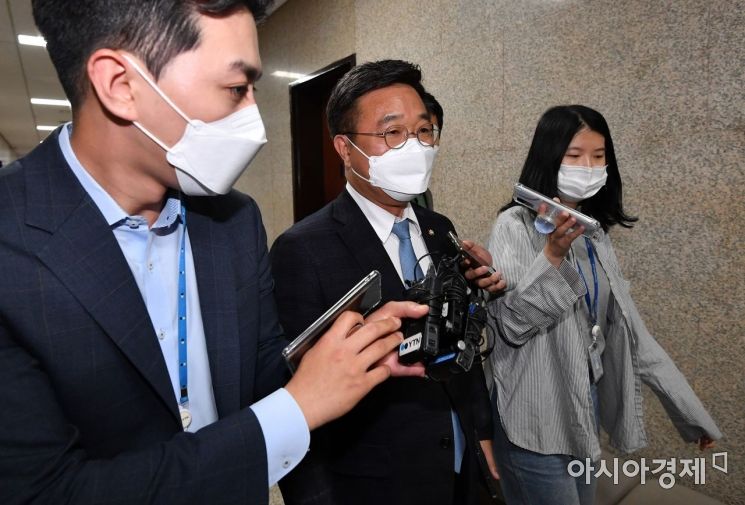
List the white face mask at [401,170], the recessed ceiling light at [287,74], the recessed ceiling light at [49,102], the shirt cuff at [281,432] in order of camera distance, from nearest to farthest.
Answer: the shirt cuff at [281,432], the white face mask at [401,170], the recessed ceiling light at [287,74], the recessed ceiling light at [49,102]

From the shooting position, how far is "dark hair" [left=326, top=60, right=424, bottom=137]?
1.38 metres

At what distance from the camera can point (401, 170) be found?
1361mm

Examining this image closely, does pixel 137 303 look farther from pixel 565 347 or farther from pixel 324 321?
pixel 565 347

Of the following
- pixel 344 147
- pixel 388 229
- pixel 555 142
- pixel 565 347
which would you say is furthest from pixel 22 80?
pixel 565 347

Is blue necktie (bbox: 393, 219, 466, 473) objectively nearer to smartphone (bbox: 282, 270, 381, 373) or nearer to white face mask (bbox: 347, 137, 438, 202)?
white face mask (bbox: 347, 137, 438, 202)

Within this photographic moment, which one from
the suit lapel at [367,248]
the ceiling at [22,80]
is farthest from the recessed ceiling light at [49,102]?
the suit lapel at [367,248]

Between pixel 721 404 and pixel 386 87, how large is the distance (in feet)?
5.48

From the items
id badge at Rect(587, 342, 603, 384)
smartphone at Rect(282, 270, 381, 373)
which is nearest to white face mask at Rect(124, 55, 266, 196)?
smartphone at Rect(282, 270, 381, 373)

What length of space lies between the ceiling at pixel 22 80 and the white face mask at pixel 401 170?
1.12 m

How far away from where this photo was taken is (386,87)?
138 cm

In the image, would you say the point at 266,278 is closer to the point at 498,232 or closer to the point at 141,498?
the point at 141,498

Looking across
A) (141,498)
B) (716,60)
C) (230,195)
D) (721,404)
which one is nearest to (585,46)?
(716,60)

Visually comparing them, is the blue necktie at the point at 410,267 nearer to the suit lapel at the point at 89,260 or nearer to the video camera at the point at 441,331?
the video camera at the point at 441,331

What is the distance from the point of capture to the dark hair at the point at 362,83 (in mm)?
1377
